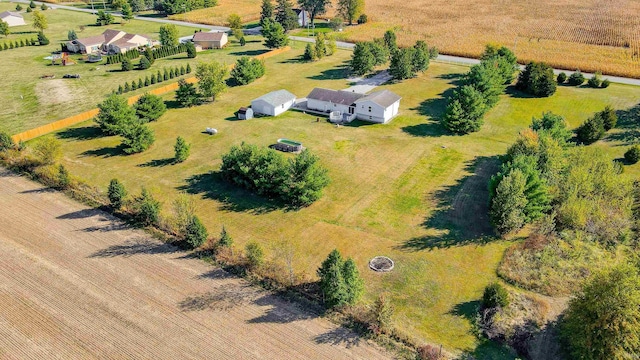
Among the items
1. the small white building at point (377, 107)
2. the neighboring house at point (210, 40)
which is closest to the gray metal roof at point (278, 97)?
the small white building at point (377, 107)

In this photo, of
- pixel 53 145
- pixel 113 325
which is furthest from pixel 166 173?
pixel 113 325

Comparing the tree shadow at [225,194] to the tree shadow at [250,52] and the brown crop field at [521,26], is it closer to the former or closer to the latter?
the tree shadow at [250,52]

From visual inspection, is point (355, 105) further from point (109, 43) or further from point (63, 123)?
point (109, 43)

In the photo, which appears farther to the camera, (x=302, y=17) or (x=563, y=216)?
(x=302, y=17)

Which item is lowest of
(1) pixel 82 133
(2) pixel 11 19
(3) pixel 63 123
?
(1) pixel 82 133

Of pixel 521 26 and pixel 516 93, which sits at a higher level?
pixel 521 26

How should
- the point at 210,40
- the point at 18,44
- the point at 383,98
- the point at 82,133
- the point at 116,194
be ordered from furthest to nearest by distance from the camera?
the point at 18,44 → the point at 210,40 → the point at 383,98 → the point at 82,133 → the point at 116,194

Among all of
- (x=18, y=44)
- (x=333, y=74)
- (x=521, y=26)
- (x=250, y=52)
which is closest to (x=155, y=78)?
(x=250, y=52)
